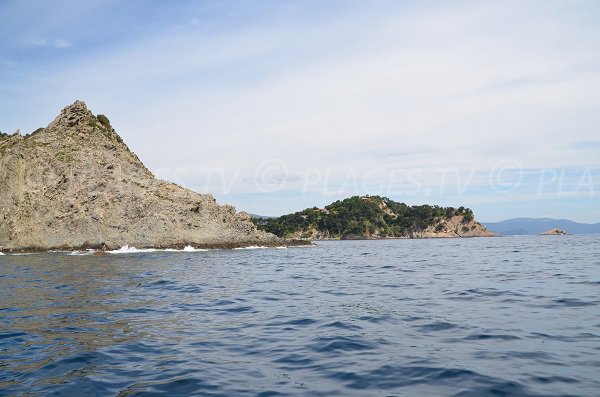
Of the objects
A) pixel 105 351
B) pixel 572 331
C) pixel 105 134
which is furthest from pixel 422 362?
pixel 105 134

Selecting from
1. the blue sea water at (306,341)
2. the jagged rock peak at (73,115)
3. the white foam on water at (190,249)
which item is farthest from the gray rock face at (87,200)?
the blue sea water at (306,341)

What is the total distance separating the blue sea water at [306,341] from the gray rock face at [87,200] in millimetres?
54484

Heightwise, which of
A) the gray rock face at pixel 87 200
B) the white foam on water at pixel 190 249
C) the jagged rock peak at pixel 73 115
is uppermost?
the jagged rock peak at pixel 73 115

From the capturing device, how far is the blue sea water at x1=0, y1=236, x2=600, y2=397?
920 centimetres

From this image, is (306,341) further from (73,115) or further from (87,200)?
(73,115)

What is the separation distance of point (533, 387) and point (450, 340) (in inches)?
141

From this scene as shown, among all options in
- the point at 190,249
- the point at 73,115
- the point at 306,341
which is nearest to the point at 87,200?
the point at 190,249

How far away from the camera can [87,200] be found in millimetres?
76562

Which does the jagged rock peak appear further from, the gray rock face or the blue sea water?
the blue sea water

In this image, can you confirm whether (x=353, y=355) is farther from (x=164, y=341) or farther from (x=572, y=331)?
(x=572, y=331)

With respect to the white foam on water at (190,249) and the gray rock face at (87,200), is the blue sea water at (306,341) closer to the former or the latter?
the white foam on water at (190,249)

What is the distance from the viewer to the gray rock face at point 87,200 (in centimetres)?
7375

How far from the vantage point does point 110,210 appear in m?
77.1

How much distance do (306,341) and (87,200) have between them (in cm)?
7299
